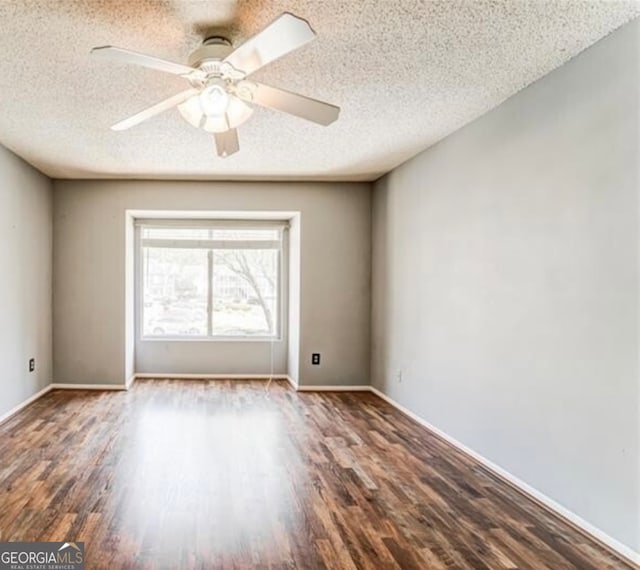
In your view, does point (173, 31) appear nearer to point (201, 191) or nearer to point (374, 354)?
point (201, 191)

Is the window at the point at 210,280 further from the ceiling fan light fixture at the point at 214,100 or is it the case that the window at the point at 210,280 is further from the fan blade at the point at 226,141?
the ceiling fan light fixture at the point at 214,100

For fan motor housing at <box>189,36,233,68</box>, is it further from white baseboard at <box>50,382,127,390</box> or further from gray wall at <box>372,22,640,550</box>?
white baseboard at <box>50,382,127,390</box>

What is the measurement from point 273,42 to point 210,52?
1.48ft

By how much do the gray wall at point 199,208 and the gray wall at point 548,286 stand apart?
1459 mm

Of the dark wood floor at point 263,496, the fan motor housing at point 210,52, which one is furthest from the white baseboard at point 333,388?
the fan motor housing at point 210,52

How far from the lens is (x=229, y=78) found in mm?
2188

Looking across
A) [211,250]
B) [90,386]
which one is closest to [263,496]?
[90,386]

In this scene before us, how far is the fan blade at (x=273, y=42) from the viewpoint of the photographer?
1710 millimetres

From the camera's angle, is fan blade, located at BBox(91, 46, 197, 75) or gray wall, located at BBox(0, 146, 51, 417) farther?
gray wall, located at BBox(0, 146, 51, 417)

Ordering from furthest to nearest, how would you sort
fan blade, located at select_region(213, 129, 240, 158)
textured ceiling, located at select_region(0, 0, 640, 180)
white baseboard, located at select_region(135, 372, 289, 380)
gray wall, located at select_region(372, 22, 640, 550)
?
white baseboard, located at select_region(135, 372, 289, 380), fan blade, located at select_region(213, 129, 240, 158), gray wall, located at select_region(372, 22, 640, 550), textured ceiling, located at select_region(0, 0, 640, 180)

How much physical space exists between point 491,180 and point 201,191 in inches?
130

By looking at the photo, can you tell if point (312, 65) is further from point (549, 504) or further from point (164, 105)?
point (549, 504)

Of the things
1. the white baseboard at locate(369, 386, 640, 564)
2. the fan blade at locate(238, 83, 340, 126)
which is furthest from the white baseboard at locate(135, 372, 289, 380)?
the fan blade at locate(238, 83, 340, 126)

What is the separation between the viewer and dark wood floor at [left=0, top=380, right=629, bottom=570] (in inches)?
83.3
